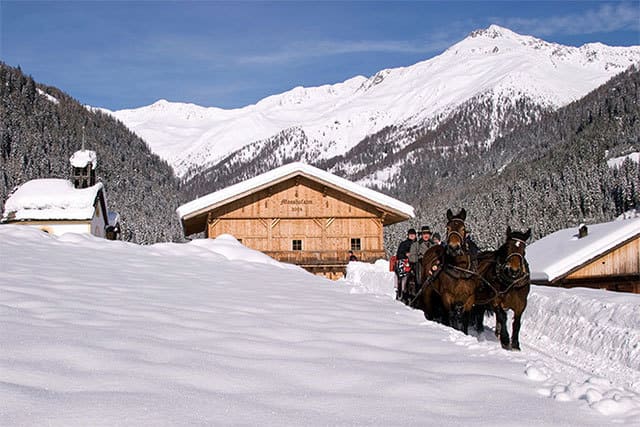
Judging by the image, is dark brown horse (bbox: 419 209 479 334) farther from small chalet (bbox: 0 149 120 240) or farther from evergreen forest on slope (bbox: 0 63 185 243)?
evergreen forest on slope (bbox: 0 63 185 243)

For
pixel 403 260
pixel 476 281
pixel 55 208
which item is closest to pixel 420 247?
pixel 403 260

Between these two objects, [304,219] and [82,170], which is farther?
[82,170]

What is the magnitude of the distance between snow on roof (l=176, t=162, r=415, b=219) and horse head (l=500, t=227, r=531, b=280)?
2071 cm

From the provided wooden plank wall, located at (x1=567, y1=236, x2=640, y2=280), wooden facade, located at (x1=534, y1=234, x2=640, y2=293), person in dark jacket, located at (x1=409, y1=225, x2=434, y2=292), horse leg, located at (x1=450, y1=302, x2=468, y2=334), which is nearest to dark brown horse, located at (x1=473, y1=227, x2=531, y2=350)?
horse leg, located at (x1=450, y1=302, x2=468, y2=334)

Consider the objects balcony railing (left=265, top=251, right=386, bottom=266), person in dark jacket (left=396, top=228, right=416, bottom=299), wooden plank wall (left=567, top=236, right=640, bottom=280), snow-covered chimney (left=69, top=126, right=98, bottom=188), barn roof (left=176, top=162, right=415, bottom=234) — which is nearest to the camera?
person in dark jacket (left=396, top=228, right=416, bottom=299)

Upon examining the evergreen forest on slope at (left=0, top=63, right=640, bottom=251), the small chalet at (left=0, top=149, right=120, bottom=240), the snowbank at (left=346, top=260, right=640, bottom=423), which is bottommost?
the snowbank at (left=346, top=260, right=640, bottom=423)

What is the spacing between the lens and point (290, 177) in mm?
33406

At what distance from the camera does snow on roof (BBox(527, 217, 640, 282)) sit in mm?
29062

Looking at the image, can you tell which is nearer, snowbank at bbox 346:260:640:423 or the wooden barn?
snowbank at bbox 346:260:640:423

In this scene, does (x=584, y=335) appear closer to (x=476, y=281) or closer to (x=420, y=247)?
(x=476, y=281)

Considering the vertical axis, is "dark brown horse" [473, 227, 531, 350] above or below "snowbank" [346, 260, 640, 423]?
above

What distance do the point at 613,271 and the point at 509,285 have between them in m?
22.4

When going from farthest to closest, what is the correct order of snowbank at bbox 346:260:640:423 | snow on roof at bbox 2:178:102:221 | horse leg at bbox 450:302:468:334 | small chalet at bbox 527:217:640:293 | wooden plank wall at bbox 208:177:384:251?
snow on roof at bbox 2:178:102:221, wooden plank wall at bbox 208:177:384:251, small chalet at bbox 527:217:640:293, horse leg at bbox 450:302:468:334, snowbank at bbox 346:260:640:423

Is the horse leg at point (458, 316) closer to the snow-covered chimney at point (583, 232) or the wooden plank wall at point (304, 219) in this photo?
the wooden plank wall at point (304, 219)
